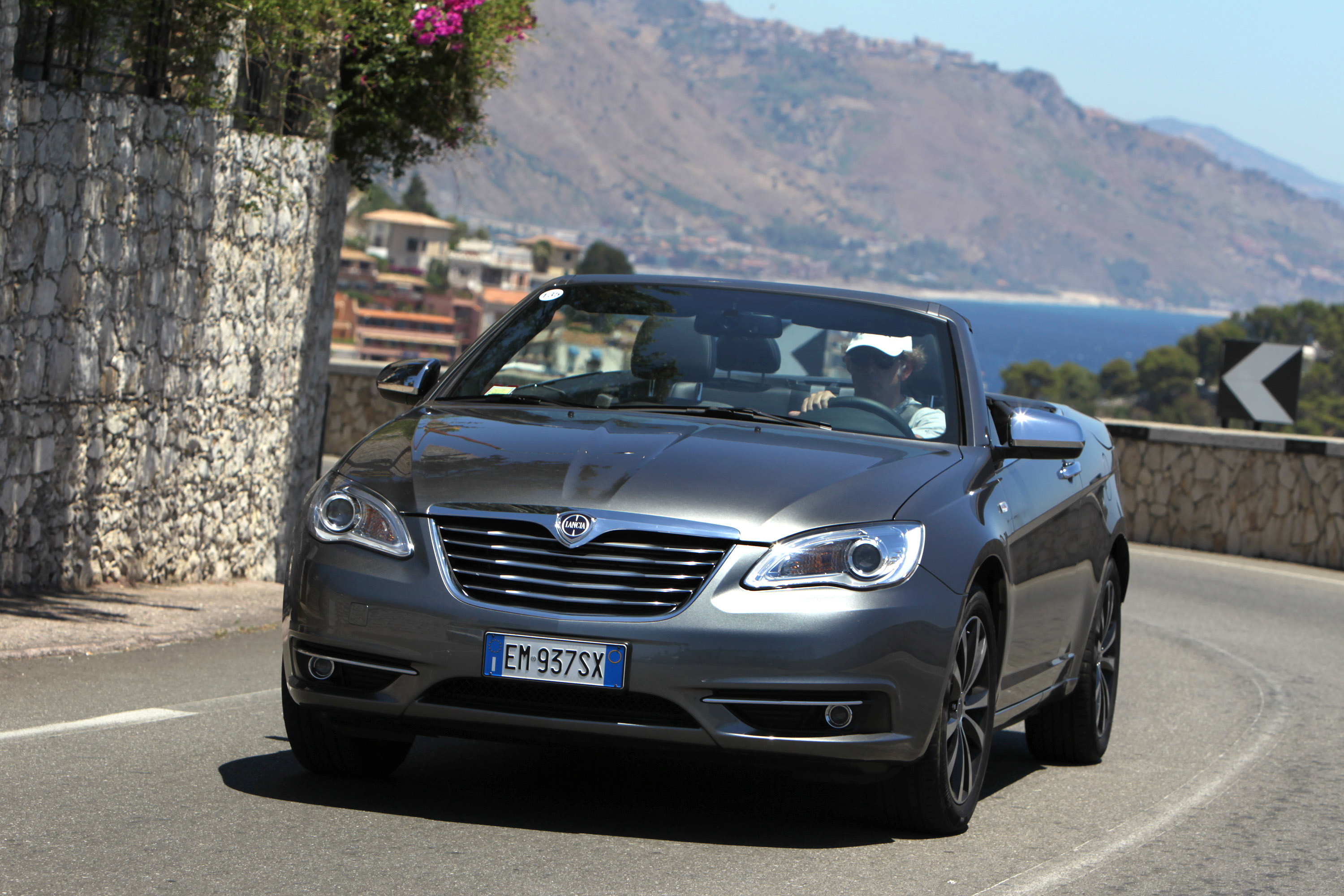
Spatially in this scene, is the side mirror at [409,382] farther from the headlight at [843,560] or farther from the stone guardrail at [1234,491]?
the stone guardrail at [1234,491]

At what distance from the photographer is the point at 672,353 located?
19.4 feet

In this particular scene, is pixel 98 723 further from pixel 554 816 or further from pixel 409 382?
pixel 554 816

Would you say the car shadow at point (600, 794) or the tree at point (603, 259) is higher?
the tree at point (603, 259)

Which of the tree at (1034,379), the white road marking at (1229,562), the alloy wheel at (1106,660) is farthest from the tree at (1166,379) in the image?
the alloy wheel at (1106,660)

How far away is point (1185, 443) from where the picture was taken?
18.6 m

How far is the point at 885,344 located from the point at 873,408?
0.30m

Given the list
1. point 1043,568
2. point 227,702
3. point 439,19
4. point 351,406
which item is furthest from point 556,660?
point 351,406

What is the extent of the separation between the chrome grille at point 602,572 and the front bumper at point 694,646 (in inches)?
1.8

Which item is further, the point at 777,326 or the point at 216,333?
the point at 216,333

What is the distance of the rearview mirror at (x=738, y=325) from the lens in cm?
597

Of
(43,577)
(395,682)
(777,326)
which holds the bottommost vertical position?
(43,577)

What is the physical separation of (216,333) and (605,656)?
688cm

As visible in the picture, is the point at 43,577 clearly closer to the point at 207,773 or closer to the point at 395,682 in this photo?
the point at 207,773

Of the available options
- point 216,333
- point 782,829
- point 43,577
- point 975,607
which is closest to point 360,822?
point 782,829
